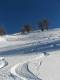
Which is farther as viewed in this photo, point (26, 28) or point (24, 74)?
point (26, 28)

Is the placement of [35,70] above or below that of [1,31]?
below

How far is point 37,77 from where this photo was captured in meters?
6.43

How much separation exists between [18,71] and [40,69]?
0.57m

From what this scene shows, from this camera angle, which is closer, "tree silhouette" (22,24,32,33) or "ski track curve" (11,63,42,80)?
"ski track curve" (11,63,42,80)

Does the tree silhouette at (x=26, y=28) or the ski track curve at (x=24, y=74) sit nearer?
the ski track curve at (x=24, y=74)

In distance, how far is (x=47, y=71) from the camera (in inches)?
281

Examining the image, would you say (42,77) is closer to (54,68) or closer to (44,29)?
(54,68)

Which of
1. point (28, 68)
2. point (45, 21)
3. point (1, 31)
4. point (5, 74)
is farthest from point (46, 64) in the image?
point (45, 21)

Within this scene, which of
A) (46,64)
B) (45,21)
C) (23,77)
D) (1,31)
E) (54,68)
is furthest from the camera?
(45,21)

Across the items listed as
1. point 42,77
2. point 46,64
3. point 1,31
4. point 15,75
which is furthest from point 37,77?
point 1,31

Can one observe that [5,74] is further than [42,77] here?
Yes

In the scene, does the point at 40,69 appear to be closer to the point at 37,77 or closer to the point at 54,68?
the point at 54,68

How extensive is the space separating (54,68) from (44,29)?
34095 millimetres

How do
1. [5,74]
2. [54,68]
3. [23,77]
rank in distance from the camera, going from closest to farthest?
[23,77] → [5,74] → [54,68]
